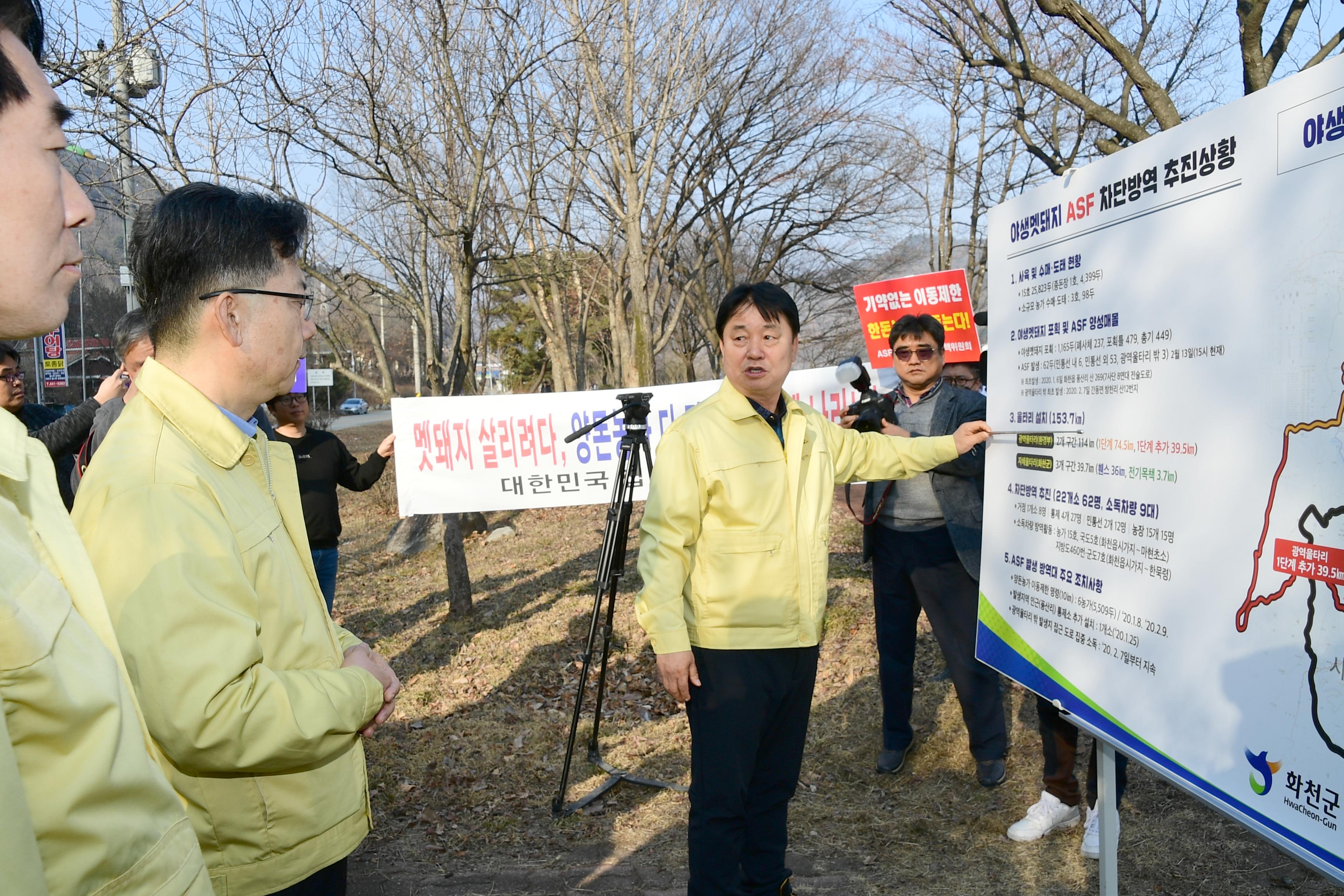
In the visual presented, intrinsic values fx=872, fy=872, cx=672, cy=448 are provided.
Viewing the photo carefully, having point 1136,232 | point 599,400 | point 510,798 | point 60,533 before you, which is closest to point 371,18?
point 599,400

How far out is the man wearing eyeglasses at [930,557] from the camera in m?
4.13

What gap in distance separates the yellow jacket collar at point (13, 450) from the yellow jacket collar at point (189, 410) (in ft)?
2.14

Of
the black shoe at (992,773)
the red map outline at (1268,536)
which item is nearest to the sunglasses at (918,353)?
the black shoe at (992,773)

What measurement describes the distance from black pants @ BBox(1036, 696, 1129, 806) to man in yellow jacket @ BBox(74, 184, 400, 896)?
9.50 ft

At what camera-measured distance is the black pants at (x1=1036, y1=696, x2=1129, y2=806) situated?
3.66m

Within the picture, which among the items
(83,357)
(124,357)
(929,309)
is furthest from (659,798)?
(83,357)

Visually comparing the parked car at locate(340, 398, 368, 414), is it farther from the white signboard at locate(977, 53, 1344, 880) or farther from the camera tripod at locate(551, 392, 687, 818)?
the white signboard at locate(977, 53, 1344, 880)

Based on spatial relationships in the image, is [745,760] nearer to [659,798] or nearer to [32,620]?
[659,798]

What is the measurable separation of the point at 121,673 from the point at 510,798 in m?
3.69

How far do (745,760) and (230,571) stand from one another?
185cm

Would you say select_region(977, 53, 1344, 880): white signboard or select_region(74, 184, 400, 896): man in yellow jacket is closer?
select_region(74, 184, 400, 896): man in yellow jacket

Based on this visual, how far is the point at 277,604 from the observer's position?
1680 mm

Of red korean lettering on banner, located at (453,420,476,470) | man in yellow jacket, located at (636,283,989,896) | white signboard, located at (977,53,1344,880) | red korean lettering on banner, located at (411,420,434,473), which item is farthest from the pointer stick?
red korean lettering on banner, located at (411,420,434,473)

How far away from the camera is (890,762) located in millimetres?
4477
